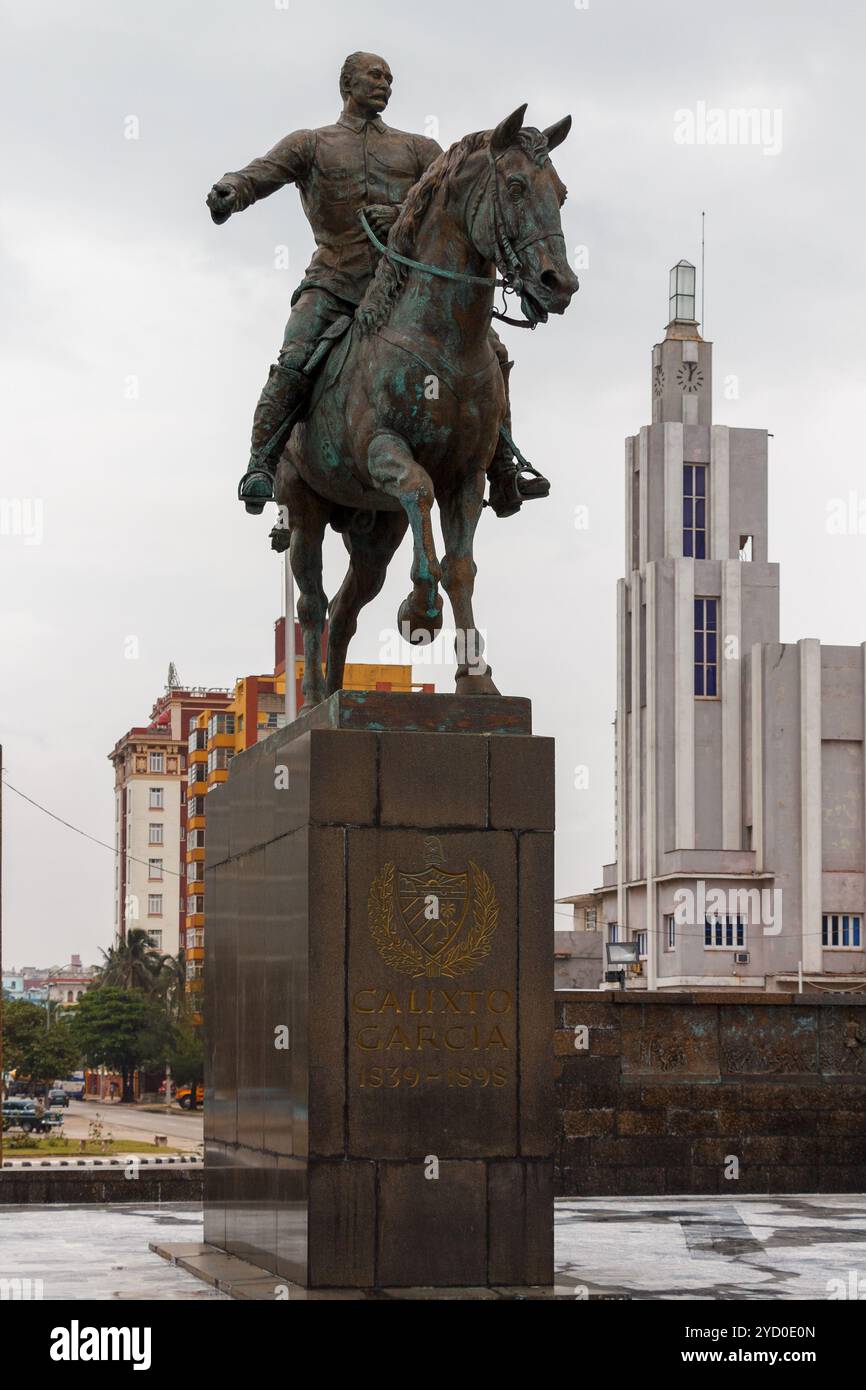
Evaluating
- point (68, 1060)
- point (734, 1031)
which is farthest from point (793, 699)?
point (734, 1031)

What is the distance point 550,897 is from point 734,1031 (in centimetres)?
830

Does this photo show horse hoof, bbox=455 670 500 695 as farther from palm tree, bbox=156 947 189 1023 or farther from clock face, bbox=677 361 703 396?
palm tree, bbox=156 947 189 1023

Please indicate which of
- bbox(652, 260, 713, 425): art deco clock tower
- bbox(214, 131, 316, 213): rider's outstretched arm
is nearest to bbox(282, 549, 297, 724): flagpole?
bbox(214, 131, 316, 213): rider's outstretched arm

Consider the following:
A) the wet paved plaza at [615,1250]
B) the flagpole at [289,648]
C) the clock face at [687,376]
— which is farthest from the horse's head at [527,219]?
the clock face at [687,376]

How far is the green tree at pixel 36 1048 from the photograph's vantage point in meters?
93.1

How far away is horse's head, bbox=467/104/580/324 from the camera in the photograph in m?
10.2

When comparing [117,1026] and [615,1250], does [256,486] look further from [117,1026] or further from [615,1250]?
[117,1026]

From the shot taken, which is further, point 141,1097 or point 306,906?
point 141,1097

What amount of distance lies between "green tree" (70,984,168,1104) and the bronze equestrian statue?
299ft

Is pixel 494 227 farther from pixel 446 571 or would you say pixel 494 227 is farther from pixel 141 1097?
pixel 141 1097

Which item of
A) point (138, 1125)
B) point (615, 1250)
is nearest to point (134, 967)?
point (138, 1125)

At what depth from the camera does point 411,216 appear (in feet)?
36.4

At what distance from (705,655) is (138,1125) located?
29.9 m

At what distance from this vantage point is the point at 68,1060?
96312 mm
